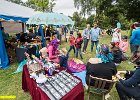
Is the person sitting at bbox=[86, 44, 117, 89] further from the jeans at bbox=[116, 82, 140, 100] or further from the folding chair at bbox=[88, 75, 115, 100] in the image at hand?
the jeans at bbox=[116, 82, 140, 100]

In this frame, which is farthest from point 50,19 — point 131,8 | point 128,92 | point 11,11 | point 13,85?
point 131,8

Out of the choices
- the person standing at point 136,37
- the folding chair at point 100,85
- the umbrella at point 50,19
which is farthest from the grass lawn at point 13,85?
the umbrella at point 50,19

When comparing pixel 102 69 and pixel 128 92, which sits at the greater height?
pixel 102 69

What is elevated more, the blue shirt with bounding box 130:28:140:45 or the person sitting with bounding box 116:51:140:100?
the blue shirt with bounding box 130:28:140:45

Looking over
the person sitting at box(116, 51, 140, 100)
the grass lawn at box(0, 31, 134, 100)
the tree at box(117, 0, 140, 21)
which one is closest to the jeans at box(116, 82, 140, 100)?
the person sitting at box(116, 51, 140, 100)

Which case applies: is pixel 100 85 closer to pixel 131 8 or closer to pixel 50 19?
pixel 50 19

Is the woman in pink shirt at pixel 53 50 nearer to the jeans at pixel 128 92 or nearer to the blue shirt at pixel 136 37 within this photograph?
the jeans at pixel 128 92

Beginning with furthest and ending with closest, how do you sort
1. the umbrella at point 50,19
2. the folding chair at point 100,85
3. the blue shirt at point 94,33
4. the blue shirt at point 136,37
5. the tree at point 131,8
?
the tree at point 131,8 < the blue shirt at point 94,33 < the blue shirt at point 136,37 < the umbrella at point 50,19 < the folding chair at point 100,85

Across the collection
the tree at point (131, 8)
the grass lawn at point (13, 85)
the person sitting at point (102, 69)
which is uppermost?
the tree at point (131, 8)

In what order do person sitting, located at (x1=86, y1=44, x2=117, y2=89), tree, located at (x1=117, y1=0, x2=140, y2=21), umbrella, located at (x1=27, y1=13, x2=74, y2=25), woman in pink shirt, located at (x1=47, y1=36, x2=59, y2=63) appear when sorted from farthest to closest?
tree, located at (x1=117, y1=0, x2=140, y2=21) < umbrella, located at (x1=27, y1=13, x2=74, y2=25) < woman in pink shirt, located at (x1=47, y1=36, x2=59, y2=63) < person sitting, located at (x1=86, y1=44, x2=117, y2=89)

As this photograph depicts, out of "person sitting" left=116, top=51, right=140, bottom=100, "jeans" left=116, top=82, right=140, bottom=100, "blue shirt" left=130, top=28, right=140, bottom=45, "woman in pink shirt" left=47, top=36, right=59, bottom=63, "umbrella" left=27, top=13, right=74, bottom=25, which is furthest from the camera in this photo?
"blue shirt" left=130, top=28, right=140, bottom=45

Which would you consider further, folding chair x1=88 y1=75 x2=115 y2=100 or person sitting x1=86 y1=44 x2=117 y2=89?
person sitting x1=86 y1=44 x2=117 y2=89

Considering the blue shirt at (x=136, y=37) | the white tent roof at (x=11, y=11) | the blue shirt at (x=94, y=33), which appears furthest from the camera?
the blue shirt at (x=94, y=33)

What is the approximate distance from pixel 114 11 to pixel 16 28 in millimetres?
13506
